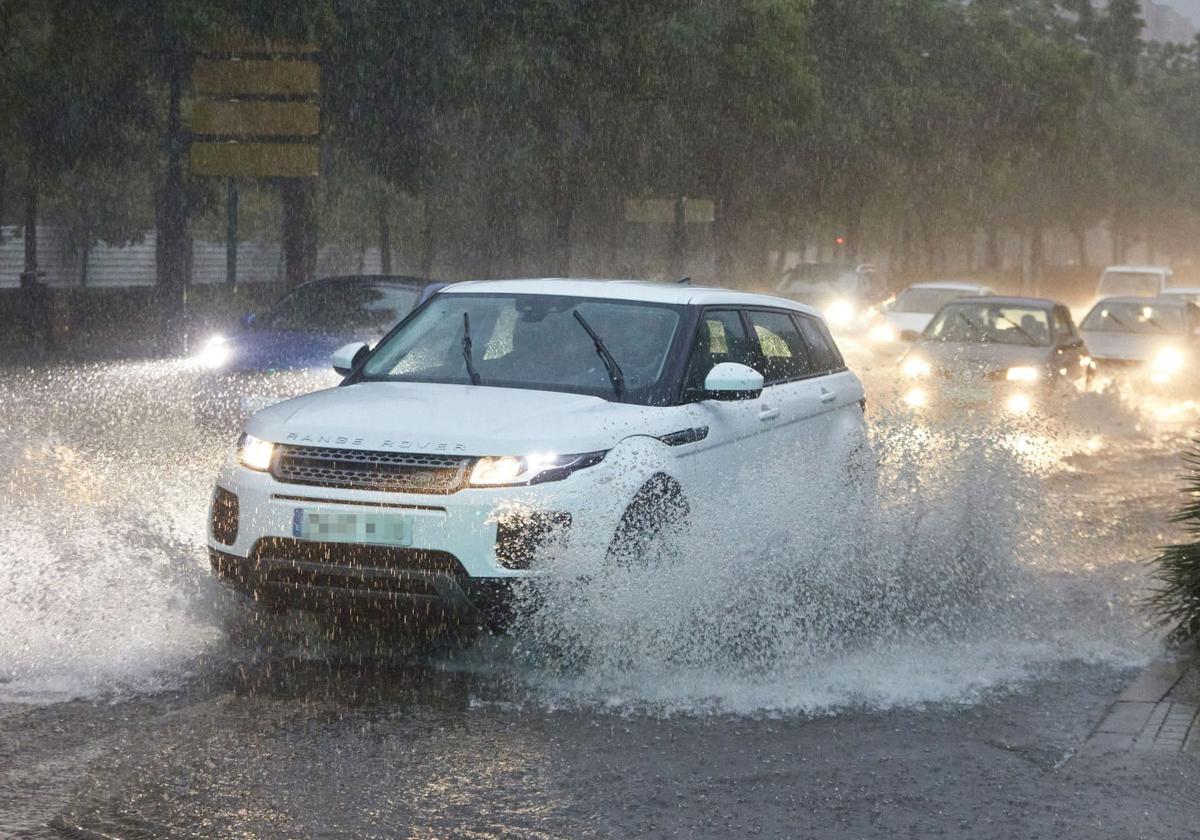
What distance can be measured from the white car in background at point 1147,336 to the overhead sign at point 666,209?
70.5ft

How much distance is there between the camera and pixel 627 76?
34438mm

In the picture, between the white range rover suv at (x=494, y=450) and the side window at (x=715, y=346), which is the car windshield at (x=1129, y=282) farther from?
the white range rover suv at (x=494, y=450)

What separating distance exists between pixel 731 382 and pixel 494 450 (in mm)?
1513

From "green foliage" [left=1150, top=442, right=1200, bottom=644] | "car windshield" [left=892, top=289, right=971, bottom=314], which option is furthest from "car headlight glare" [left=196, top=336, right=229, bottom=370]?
"car windshield" [left=892, top=289, right=971, bottom=314]

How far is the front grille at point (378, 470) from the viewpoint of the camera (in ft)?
21.7

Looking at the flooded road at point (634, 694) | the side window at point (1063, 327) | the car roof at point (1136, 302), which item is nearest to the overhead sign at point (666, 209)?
the car roof at point (1136, 302)

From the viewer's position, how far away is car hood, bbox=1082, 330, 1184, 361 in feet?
76.8

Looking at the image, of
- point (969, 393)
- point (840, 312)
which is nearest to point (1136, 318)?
point (969, 393)

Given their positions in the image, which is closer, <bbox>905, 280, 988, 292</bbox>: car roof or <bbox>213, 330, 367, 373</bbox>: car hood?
<bbox>213, 330, 367, 373</bbox>: car hood

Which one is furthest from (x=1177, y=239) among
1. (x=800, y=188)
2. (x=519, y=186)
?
(x=519, y=186)

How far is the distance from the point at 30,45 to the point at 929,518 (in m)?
21.0

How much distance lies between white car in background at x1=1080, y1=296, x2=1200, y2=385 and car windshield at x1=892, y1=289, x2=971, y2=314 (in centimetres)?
490

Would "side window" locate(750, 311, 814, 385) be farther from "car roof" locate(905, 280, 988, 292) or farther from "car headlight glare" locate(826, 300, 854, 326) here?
"car headlight glare" locate(826, 300, 854, 326)

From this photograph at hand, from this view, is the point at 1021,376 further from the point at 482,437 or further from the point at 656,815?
the point at 656,815
